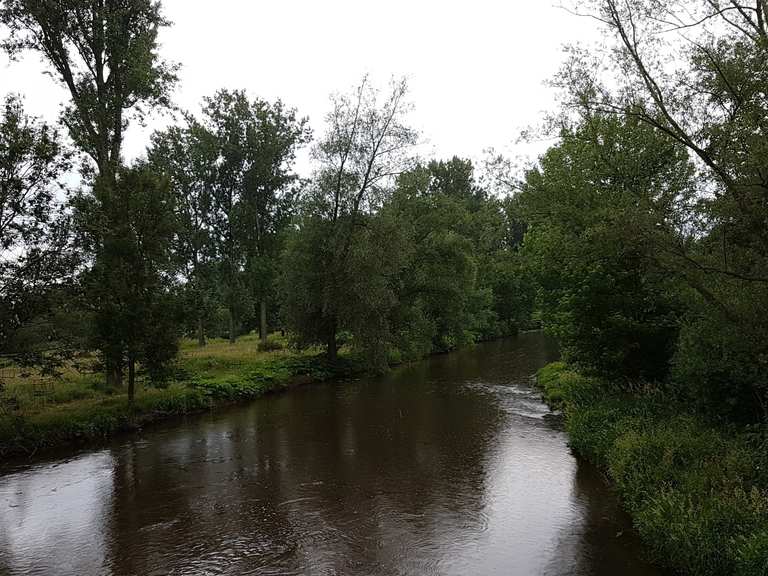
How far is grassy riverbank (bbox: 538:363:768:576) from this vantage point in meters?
7.08

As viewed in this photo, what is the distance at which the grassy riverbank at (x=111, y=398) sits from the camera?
629 inches

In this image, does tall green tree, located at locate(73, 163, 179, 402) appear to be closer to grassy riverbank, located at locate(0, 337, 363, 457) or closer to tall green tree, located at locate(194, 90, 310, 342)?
grassy riverbank, located at locate(0, 337, 363, 457)

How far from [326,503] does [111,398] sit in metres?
11.6

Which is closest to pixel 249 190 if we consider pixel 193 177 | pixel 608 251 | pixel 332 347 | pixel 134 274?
pixel 193 177

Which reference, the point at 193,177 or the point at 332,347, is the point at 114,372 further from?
the point at 193,177

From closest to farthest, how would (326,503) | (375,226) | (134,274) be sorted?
1. (326,503)
2. (134,274)
3. (375,226)

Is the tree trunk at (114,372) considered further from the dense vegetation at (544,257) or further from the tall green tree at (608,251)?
the tall green tree at (608,251)

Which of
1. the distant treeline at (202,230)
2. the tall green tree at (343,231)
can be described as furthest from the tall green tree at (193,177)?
the tall green tree at (343,231)

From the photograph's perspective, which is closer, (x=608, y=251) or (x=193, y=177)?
(x=608, y=251)

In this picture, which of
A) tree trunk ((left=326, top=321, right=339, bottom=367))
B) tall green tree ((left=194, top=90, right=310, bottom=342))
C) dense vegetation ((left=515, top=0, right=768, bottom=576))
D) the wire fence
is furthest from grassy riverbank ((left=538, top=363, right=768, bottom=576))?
tall green tree ((left=194, top=90, right=310, bottom=342))

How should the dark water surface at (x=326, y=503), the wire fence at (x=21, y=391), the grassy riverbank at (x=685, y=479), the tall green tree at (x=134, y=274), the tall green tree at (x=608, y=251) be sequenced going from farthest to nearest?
the tall green tree at (x=134, y=274) < the wire fence at (x=21, y=391) < the tall green tree at (x=608, y=251) < the dark water surface at (x=326, y=503) < the grassy riverbank at (x=685, y=479)

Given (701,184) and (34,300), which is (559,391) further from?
(34,300)

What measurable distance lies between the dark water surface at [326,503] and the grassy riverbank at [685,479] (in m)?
0.60

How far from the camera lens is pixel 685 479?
891cm
